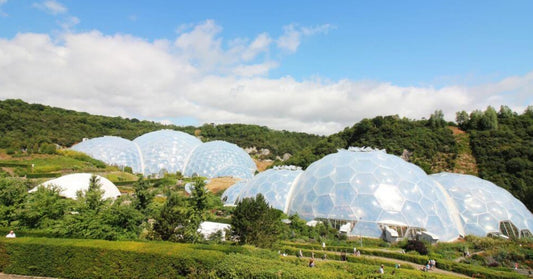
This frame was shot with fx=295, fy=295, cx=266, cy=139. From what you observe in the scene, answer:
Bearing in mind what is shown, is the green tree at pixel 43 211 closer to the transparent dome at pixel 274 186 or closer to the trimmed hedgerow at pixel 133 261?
the trimmed hedgerow at pixel 133 261

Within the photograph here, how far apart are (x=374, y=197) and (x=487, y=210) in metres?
10.9

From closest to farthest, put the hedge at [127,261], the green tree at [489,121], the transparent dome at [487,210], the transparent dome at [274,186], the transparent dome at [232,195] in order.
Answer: the hedge at [127,261] < the transparent dome at [487,210] < the transparent dome at [274,186] < the transparent dome at [232,195] < the green tree at [489,121]

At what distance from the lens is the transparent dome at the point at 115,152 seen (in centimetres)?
5450

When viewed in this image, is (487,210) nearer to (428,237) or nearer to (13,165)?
(428,237)

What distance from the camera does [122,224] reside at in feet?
47.0

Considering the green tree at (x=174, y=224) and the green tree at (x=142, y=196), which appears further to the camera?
the green tree at (x=142, y=196)

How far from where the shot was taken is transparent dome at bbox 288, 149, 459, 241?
23.4 metres

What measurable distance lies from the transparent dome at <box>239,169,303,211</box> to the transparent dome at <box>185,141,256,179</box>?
22636mm

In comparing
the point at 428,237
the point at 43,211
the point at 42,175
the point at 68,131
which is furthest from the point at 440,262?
the point at 68,131

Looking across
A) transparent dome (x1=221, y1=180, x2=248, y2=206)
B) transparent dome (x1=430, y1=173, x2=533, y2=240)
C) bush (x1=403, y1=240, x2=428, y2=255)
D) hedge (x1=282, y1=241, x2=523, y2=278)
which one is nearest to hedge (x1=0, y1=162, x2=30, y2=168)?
transparent dome (x1=221, y1=180, x2=248, y2=206)

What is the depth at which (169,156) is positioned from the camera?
5678cm

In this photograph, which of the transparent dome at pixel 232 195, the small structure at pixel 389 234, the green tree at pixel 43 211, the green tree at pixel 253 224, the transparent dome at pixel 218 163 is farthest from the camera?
the transparent dome at pixel 218 163

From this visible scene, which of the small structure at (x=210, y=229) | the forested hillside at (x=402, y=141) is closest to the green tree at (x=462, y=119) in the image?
the forested hillside at (x=402, y=141)

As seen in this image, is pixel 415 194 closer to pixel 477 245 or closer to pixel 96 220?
pixel 477 245
